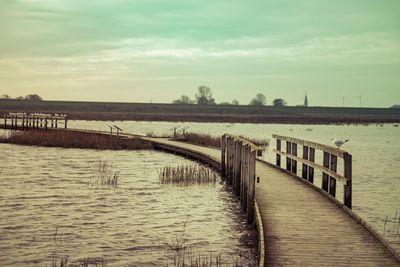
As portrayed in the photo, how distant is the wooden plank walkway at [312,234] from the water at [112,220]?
0.92 metres

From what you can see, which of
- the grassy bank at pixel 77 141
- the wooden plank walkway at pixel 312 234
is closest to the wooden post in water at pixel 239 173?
the wooden plank walkway at pixel 312 234

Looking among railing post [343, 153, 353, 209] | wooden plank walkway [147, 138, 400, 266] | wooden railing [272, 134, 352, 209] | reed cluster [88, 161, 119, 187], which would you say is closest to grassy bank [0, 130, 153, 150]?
reed cluster [88, 161, 119, 187]

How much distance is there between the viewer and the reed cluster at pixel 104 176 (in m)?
20.9

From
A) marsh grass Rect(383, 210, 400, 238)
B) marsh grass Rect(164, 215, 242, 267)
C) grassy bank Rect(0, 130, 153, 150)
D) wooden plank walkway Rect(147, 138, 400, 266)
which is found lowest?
marsh grass Rect(164, 215, 242, 267)

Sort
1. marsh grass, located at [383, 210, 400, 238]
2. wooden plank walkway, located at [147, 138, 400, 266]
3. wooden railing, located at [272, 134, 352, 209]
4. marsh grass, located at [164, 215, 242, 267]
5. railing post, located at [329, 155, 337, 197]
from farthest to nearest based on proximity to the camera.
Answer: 1. railing post, located at [329, 155, 337, 197]
2. marsh grass, located at [383, 210, 400, 238]
3. wooden railing, located at [272, 134, 352, 209]
4. marsh grass, located at [164, 215, 242, 267]
5. wooden plank walkway, located at [147, 138, 400, 266]

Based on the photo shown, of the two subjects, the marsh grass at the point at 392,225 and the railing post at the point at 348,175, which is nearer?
the railing post at the point at 348,175

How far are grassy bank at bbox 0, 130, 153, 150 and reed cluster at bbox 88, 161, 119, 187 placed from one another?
9.22m

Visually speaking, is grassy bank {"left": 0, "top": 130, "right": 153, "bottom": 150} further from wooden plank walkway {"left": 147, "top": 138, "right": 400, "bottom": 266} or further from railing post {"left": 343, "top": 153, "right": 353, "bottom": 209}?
railing post {"left": 343, "top": 153, "right": 353, "bottom": 209}

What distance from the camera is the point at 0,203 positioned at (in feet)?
54.4

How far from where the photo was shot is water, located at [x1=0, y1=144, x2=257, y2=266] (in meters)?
11.7

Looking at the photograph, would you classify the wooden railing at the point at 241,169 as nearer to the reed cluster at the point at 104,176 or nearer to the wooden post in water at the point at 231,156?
the wooden post in water at the point at 231,156

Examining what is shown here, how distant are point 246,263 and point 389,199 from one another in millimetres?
9618

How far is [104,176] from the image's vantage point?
2266 cm

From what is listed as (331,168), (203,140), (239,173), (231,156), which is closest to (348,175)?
(331,168)
